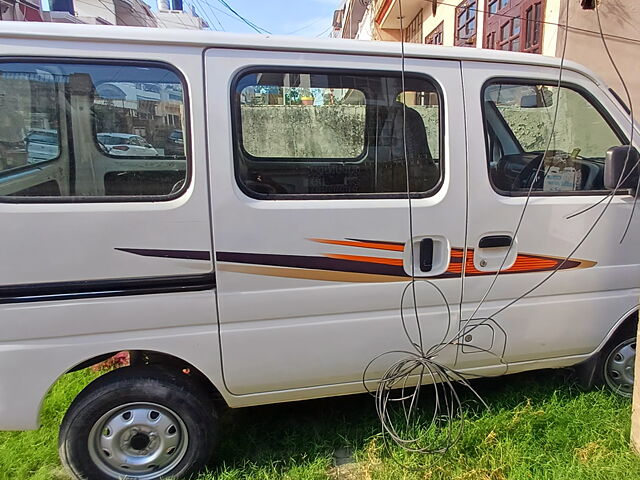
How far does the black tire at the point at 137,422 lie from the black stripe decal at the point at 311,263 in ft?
2.22

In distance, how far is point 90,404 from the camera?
6.66ft

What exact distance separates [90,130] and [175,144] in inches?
14.2

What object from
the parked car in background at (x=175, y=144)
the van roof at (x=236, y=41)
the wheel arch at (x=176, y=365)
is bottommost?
the wheel arch at (x=176, y=365)

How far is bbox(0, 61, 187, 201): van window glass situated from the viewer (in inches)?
72.1

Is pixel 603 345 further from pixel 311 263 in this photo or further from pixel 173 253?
pixel 173 253

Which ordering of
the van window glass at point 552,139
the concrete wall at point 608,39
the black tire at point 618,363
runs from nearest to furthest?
the van window glass at point 552,139 → the black tire at point 618,363 → the concrete wall at point 608,39

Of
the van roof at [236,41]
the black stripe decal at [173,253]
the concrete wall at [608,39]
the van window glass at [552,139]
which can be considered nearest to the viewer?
the van roof at [236,41]

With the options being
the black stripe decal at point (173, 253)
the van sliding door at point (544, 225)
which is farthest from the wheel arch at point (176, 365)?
the van sliding door at point (544, 225)

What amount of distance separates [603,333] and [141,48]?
2782 mm

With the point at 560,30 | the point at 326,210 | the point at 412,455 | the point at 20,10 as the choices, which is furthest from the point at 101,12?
the point at 412,455

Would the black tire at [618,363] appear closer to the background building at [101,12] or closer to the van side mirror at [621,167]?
the van side mirror at [621,167]

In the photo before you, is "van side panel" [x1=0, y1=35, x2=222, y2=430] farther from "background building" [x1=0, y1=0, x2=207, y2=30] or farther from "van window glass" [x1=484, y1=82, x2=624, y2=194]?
"background building" [x1=0, y1=0, x2=207, y2=30]

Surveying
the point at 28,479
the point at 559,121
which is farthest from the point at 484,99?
the point at 28,479

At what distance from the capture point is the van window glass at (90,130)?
1.83 m
